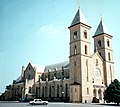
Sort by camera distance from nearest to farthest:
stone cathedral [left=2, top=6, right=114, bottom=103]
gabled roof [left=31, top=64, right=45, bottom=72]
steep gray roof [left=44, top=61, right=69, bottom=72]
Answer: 1. stone cathedral [left=2, top=6, right=114, bottom=103]
2. steep gray roof [left=44, top=61, right=69, bottom=72]
3. gabled roof [left=31, top=64, right=45, bottom=72]

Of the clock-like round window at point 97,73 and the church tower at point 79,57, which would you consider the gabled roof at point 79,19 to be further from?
the clock-like round window at point 97,73

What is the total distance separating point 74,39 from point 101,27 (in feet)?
48.2

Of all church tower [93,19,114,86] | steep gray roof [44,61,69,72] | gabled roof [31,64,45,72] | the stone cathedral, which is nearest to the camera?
the stone cathedral

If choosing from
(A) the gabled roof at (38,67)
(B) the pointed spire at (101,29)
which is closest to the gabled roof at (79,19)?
(B) the pointed spire at (101,29)

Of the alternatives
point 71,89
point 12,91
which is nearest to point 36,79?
point 12,91

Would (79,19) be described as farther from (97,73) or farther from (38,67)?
(38,67)

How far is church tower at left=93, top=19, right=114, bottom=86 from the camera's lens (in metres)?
63.4

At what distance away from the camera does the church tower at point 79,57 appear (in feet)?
172

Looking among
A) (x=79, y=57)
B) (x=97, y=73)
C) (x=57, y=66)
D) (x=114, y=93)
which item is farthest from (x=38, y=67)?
(x=114, y=93)

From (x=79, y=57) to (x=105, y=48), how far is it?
14.2m

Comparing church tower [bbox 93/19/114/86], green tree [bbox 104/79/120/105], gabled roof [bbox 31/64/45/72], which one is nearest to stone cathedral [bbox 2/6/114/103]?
church tower [bbox 93/19/114/86]

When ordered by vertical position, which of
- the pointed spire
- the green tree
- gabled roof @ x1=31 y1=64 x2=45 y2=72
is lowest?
the green tree

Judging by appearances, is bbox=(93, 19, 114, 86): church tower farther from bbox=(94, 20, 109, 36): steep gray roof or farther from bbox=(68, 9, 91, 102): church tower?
bbox=(68, 9, 91, 102): church tower

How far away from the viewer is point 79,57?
54969mm
